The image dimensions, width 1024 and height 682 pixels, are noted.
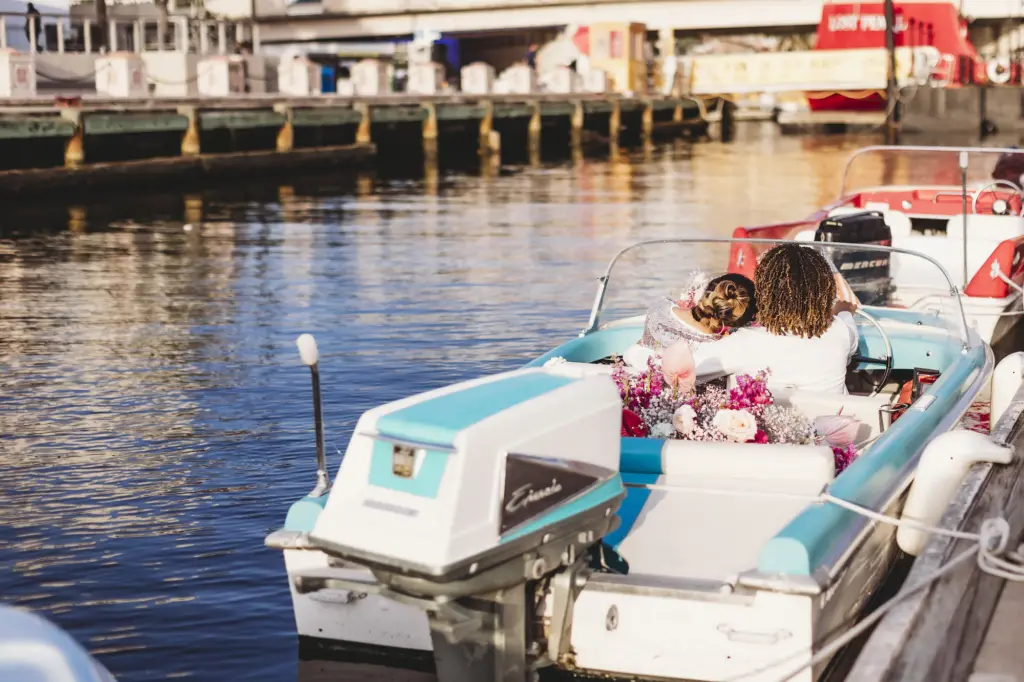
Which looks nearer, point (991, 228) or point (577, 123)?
point (991, 228)

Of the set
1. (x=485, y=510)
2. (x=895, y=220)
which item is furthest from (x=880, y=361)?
(x=895, y=220)

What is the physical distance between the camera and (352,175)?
1120 inches

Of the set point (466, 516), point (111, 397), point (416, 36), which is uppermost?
point (416, 36)

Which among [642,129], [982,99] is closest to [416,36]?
[642,129]

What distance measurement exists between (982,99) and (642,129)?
8.92 m

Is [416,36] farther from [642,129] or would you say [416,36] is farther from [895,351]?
[895,351]

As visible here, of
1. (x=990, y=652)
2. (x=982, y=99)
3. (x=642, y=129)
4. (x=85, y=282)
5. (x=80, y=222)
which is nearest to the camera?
(x=990, y=652)

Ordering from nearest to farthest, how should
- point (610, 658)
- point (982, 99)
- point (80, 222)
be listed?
point (610, 658), point (80, 222), point (982, 99)

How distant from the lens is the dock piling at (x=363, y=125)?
1201 inches

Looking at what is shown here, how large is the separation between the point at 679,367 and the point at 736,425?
307 millimetres

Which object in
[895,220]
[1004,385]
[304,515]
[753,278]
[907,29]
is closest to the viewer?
[304,515]

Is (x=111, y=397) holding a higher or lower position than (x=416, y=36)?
lower

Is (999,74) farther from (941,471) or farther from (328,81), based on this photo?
(941,471)

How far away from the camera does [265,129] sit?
1171 inches
